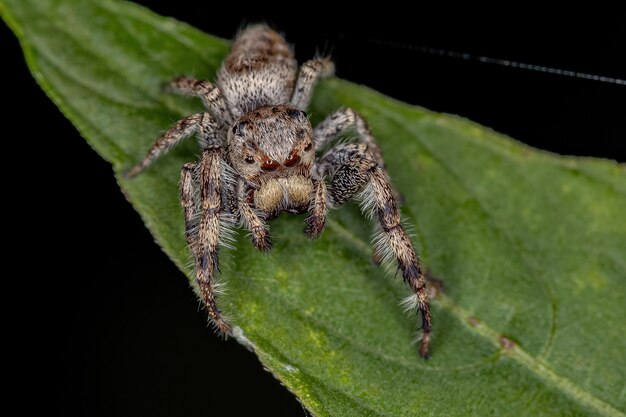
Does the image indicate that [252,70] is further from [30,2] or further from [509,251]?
[509,251]

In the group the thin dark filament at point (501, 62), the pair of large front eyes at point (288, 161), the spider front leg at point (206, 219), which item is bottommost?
the spider front leg at point (206, 219)

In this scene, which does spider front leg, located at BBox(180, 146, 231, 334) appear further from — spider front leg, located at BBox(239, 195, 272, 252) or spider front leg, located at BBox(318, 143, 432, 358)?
spider front leg, located at BBox(318, 143, 432, 358)

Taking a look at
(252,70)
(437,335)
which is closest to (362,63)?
(252,70)

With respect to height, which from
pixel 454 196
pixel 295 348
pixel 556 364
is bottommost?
pixel 295 348

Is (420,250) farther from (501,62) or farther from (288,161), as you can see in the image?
(501,62)

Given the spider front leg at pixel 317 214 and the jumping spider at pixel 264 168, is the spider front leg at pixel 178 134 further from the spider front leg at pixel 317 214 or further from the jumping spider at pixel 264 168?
the spider front leg at pixel 317 214

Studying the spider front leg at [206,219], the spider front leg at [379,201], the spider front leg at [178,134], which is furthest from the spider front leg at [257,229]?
the spider front leg at [178,134]

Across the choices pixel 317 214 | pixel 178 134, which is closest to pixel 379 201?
pixel 317 214
